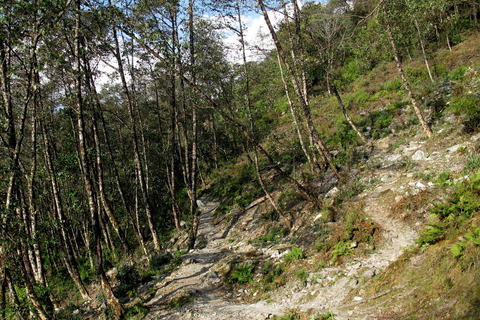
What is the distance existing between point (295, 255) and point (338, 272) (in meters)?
1.60

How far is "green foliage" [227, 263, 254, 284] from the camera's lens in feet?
25.2

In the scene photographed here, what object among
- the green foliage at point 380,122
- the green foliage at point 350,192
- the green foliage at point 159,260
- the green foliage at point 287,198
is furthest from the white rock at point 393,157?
the green foliage at point 159,260

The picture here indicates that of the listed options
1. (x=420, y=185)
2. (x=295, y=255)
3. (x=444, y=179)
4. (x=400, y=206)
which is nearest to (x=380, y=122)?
(x=420, y=185)

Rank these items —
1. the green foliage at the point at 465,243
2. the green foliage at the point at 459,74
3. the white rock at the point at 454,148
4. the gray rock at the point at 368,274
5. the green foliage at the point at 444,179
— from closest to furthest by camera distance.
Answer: the green foliage at the point at 465,243
the gray rock at the point at 368,274
the green foliage at the point at 444,179
the white rock at the point at 454,148
the green foliage at the point at 459,74

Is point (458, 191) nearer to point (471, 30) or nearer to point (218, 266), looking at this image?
point (218, 266)

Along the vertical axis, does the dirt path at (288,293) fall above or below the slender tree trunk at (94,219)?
below

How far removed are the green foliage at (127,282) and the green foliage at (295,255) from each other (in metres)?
5.37

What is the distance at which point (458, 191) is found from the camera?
5.63 metres

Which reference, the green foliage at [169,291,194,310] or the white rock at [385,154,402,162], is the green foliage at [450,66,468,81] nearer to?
the white rock at [385,154,402,162]

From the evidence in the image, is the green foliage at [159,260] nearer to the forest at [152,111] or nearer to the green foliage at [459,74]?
the forest at [152,111]

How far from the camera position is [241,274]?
7.87 meters

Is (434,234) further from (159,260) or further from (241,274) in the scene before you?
(159,260)

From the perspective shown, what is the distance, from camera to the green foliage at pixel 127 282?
9.18m

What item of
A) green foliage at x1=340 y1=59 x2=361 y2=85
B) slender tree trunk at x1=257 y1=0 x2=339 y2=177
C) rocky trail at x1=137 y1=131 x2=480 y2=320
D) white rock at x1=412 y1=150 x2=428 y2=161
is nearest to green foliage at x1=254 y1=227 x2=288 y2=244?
rocky trail at x1=137 y1=131 x2=480 y2=320
